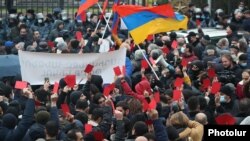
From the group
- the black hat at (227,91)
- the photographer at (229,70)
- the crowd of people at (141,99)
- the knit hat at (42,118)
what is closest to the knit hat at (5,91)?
the crowd of people at (141,99)

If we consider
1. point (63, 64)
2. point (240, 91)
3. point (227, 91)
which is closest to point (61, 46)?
point (63, 64)

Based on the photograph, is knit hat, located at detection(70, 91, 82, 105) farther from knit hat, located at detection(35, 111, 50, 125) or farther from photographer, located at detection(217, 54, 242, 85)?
photographer, located at detection(217, 54, 242, 85)

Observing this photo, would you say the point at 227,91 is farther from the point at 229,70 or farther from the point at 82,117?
the point at 229,70

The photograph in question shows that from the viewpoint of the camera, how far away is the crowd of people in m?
10.3

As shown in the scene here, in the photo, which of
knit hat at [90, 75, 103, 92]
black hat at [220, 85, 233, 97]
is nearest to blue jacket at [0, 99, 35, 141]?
black hat at [220, 85, 233, 97]

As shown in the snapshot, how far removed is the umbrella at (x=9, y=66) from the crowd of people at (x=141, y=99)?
12 centimetres

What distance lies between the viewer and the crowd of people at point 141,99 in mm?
10336

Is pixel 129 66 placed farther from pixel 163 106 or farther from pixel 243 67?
pixel 163 106

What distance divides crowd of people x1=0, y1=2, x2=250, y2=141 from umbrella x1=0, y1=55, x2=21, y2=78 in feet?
0.38

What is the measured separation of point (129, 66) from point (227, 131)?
337 inches

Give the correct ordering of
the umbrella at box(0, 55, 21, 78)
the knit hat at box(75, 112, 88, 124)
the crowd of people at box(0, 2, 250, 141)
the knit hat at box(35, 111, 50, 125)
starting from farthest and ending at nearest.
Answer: the umbrella at box(0, 55, 21, 78) < the knit hat at box(75, 112, 88, 124) < the knit hat at box(35, 111, 50, 125) < the crowd of people at box(0, 2, 250, 141)

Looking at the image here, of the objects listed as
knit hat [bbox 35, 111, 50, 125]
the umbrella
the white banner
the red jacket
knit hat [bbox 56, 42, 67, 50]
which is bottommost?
knit hat [bbox 56, 42, 67, 50]

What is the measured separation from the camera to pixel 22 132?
34.8ft

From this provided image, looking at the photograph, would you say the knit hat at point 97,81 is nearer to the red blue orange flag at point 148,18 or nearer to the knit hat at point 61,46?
the red blue orange flag at point 148,18
